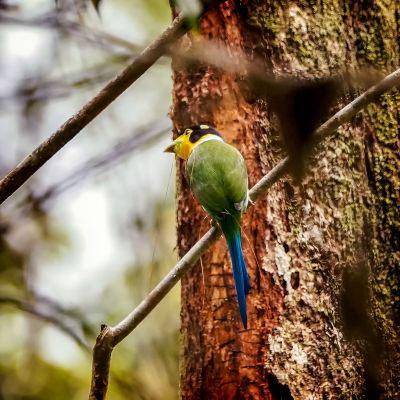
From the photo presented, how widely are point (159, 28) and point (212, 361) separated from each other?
2.92 metres

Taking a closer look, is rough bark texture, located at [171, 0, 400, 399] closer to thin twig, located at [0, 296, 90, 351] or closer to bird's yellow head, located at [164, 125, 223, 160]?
bird's yellow head, located at [164, 125, 223, 160]

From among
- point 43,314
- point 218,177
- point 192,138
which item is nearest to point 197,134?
point 192,138

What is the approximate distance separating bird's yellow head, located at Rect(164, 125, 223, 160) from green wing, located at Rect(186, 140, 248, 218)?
0.03 meters

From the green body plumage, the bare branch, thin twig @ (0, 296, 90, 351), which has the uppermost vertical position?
→ the green body plumage

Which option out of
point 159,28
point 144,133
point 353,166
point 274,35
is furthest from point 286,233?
Result: point 159,28

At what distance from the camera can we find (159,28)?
15.0 feet

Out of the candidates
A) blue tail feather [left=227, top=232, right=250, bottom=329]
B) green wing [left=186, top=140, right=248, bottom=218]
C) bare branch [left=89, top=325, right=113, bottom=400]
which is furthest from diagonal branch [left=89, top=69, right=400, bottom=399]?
green wing [left=186, top=140, right=248, bottom=218]

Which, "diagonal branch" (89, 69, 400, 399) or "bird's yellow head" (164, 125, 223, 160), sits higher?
"bird's yellow head" (164, 125, 223, 160)

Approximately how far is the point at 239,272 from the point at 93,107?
1.09 metres

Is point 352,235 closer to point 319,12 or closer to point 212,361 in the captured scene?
point 212,361

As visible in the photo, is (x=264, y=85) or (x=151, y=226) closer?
(x=264, y=85)

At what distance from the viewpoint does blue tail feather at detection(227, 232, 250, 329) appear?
6.95 feet

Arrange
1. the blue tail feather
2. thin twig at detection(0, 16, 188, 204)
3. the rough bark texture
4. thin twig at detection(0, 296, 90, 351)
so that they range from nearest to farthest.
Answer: thin twig at detection(0, 16, 188, 204) → thin twig at detection(0, 296, 90, 351) → the blue tail feather → the rough bark texture

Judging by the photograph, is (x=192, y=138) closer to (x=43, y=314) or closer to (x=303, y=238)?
(x=303, y=238)
